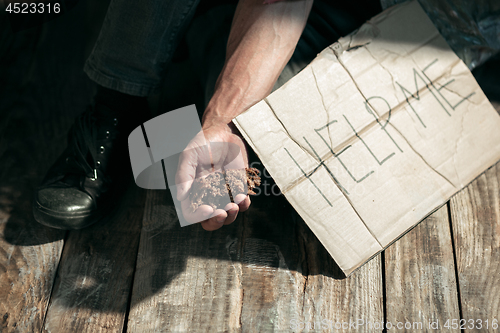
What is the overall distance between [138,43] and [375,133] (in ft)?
2.11

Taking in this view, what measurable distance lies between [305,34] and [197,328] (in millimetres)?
794

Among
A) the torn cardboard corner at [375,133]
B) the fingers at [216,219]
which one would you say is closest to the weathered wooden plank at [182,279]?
the fingers at [216,219]

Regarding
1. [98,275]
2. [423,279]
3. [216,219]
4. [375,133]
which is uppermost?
[375,133]

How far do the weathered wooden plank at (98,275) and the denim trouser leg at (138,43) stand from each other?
33 centimetres

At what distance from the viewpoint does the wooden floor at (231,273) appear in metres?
0.81

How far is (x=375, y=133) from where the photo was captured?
80cm

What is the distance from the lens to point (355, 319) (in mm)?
812

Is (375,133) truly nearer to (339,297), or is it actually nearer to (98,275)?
(339,297)

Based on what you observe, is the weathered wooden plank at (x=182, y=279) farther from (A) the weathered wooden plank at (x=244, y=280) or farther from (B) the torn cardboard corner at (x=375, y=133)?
(B) the torn cardboard corner at (x=375, y=133)

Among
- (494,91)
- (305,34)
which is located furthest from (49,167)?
(494,91)

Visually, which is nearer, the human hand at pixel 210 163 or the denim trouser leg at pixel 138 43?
the human hand at pixel 210 163

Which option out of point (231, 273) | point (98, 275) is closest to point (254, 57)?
point (231, 273)

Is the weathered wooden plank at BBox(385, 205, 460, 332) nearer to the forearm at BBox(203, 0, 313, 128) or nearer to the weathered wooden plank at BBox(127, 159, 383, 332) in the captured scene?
the weathered wooden plank at BBox(127, 159, 383, 332)

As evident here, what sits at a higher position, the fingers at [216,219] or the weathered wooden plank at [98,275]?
the fingers at [216,219]
